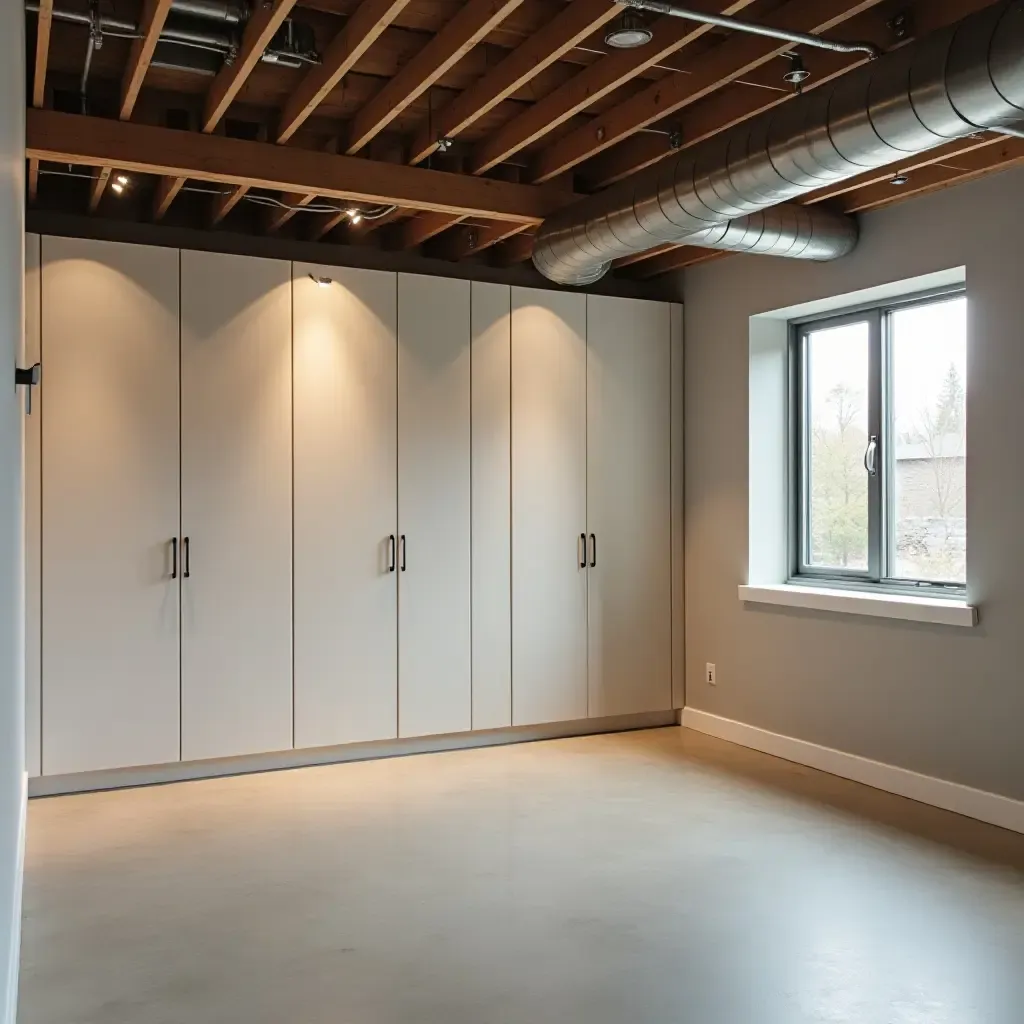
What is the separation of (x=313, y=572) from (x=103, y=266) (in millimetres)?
1748

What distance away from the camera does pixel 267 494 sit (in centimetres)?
511

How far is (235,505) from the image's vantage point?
199 inches

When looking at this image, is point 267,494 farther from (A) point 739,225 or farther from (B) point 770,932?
(B) point 770,932

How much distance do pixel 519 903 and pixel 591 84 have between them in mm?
2898

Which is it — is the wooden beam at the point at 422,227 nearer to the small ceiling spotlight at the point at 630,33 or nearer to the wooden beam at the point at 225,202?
the wooden beam at the point at 225,202

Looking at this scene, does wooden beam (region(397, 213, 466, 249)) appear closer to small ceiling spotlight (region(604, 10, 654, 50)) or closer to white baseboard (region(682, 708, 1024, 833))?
small ceiling spotlight (region(604, 10, 654, 50))

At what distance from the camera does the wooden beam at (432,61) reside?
321 centimetres

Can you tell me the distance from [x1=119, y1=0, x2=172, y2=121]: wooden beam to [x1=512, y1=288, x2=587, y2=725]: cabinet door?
2417 mm

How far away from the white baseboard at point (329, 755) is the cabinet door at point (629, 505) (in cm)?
11

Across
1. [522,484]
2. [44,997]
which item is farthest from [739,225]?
[44,997]

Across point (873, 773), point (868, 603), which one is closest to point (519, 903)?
point (873, 773)

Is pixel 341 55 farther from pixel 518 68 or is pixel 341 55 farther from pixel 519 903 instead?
pixel 519 903

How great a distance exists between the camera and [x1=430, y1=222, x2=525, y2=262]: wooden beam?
17.7ft

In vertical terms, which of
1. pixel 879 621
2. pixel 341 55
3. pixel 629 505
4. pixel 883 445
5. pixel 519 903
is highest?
pixel 341 55
